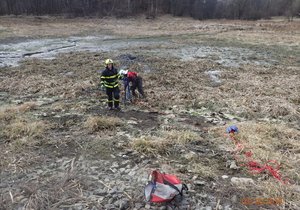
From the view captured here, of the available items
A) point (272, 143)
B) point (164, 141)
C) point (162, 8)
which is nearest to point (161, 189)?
point (164, 141)

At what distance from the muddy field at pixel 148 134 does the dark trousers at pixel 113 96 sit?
0.25m

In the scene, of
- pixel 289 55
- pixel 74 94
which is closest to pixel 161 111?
pixel 74 94

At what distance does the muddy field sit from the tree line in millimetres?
26805

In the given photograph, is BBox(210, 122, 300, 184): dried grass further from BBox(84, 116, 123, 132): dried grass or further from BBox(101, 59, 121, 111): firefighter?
BBox(101, 59, 121, 111): firefighter

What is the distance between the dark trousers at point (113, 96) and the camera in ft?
26.6

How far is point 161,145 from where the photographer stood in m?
5.98

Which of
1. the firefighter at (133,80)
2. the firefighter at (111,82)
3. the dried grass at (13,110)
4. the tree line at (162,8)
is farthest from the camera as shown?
the tree line at (162,8)

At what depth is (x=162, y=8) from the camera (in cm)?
4453

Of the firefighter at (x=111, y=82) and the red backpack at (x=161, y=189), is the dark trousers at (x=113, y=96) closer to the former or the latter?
the firefighter at (x=111, y=82)

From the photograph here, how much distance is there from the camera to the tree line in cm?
3919

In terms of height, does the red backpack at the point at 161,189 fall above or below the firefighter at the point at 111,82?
below

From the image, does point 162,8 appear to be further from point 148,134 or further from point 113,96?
point 148,134

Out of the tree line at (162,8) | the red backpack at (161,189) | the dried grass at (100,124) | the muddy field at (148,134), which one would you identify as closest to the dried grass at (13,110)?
the muddy field at (148,134)

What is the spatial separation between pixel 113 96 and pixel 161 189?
13.4 ft
